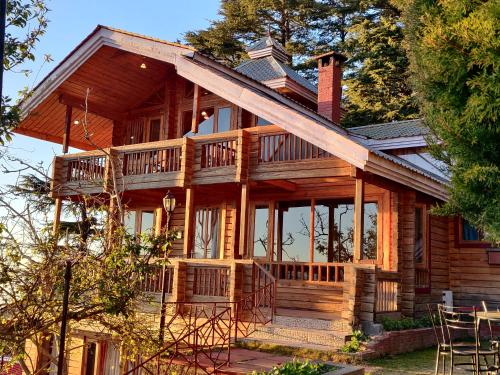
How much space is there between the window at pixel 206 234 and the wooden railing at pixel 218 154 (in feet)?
8.92

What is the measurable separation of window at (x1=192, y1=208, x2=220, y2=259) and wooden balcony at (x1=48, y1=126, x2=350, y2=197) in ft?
7.54

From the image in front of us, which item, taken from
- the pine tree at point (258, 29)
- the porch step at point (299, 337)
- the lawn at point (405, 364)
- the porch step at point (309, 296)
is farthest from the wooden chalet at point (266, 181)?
the pine tree at point (258, 29)

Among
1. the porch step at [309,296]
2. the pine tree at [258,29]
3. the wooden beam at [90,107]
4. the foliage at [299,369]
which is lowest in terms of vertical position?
the foliage at [299,369]

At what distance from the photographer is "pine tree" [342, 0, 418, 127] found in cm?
2822

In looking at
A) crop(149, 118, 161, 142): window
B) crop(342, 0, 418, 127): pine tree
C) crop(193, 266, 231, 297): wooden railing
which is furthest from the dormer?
crop(342, 0, 418, 127): pine tree

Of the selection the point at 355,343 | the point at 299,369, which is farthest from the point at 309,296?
the point at 299,369

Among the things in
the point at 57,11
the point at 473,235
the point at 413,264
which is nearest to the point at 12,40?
the point at 57,11

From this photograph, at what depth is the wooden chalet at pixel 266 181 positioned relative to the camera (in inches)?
482

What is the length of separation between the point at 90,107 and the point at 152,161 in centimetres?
396

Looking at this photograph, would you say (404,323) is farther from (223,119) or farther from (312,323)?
(223,119)

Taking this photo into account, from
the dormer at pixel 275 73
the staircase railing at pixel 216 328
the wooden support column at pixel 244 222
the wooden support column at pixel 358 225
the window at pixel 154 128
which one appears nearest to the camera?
the staircase railing at pixel 216 328

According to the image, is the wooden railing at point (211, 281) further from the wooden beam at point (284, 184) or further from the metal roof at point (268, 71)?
the metal roof at point (268, 71)

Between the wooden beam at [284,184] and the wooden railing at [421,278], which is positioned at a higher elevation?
the wooden beam at [284,184]

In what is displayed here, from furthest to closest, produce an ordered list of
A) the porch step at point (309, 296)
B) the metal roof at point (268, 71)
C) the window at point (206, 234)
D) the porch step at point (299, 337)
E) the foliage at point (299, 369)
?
the metal roof at point (268, 71) → the window at point (206, 234) → the porch step at point (309, 296) → the porch step at point (299, 337) → the foliage at point (299, 369)
